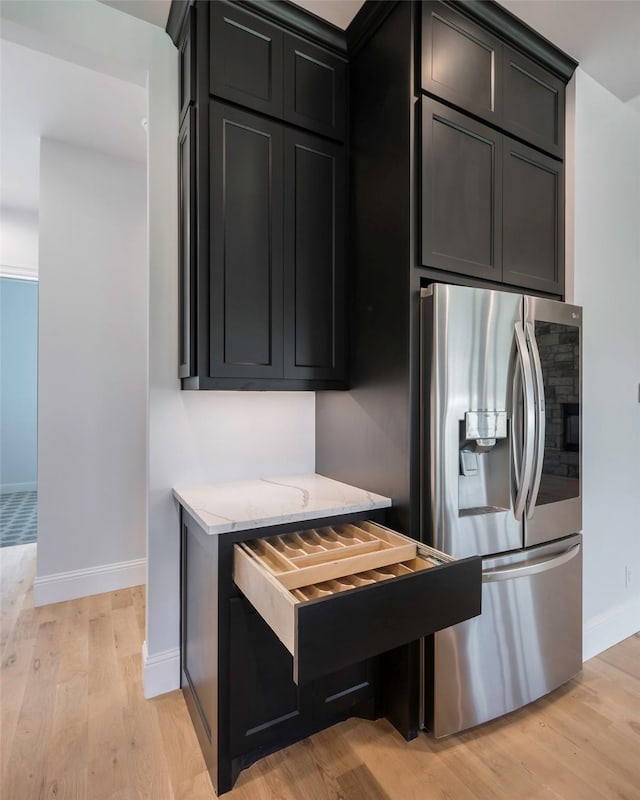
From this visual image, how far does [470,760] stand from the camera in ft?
4.90

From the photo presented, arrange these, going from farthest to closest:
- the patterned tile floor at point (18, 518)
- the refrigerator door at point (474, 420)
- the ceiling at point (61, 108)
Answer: the patterned tile floor at point (18, 518) < the ceiling at point (61, 108) < the refrigerator door at point (474, 420)

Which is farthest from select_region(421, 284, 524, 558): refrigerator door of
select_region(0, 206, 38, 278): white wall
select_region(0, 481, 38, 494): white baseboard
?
select_region(0, 481, 38, 494): white baseboard

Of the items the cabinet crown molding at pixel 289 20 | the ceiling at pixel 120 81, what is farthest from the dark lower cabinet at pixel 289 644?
the ceiling at pixel 120 81

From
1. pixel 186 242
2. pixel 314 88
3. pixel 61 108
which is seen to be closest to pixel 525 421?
pixel 186 242

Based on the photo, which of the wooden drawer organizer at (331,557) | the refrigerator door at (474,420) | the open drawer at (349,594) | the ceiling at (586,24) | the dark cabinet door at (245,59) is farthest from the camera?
the ceiling at (586,24)

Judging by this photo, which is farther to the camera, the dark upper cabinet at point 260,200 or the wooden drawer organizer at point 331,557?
the dark upper cabinet at point 260,200

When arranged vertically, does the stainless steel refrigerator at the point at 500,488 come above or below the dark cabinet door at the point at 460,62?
below

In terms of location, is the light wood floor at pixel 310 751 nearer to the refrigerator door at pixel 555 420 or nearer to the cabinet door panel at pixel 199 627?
the cabinet door panel at pixel 199 627

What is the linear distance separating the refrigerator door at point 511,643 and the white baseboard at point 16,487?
5595 millimetres

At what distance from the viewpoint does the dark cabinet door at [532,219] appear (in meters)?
1.86

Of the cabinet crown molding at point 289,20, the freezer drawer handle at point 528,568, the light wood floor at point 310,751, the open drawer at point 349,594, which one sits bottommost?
the light wood floor at point 310,751

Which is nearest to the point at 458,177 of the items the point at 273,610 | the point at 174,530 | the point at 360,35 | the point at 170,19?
the point at 360,35

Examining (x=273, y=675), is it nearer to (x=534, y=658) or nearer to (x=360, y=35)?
(x=534, y=658)

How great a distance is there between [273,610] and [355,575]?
362mm
